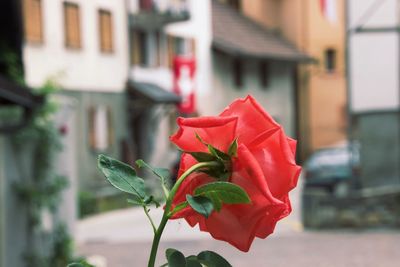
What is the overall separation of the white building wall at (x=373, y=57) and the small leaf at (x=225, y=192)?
14507mm

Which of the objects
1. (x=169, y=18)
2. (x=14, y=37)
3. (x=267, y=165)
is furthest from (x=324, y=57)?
(x=267, y=165)

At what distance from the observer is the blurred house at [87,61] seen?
17.3m

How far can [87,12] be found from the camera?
1950 centimetres

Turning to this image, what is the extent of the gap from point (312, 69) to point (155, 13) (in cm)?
1093

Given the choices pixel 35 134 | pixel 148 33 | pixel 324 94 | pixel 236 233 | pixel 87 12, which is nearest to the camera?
pixel 236 233

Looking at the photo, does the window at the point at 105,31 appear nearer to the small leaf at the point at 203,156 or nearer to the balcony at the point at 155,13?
the balcony at the point at 155,13

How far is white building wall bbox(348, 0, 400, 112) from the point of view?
15109mm

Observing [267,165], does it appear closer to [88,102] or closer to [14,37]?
[14,37]

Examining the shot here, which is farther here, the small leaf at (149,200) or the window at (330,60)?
the window at (330,60)

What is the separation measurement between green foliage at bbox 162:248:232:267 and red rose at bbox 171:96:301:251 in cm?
2

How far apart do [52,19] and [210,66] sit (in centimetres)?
899

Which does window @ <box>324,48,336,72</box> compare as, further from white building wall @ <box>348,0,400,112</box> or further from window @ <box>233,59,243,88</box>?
white building wall @ <box>348,0,400,112</box>

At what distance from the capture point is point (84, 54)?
63.0 ft

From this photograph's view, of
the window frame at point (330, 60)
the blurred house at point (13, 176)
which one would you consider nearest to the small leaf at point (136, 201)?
the blurred house at point (13, 176)
